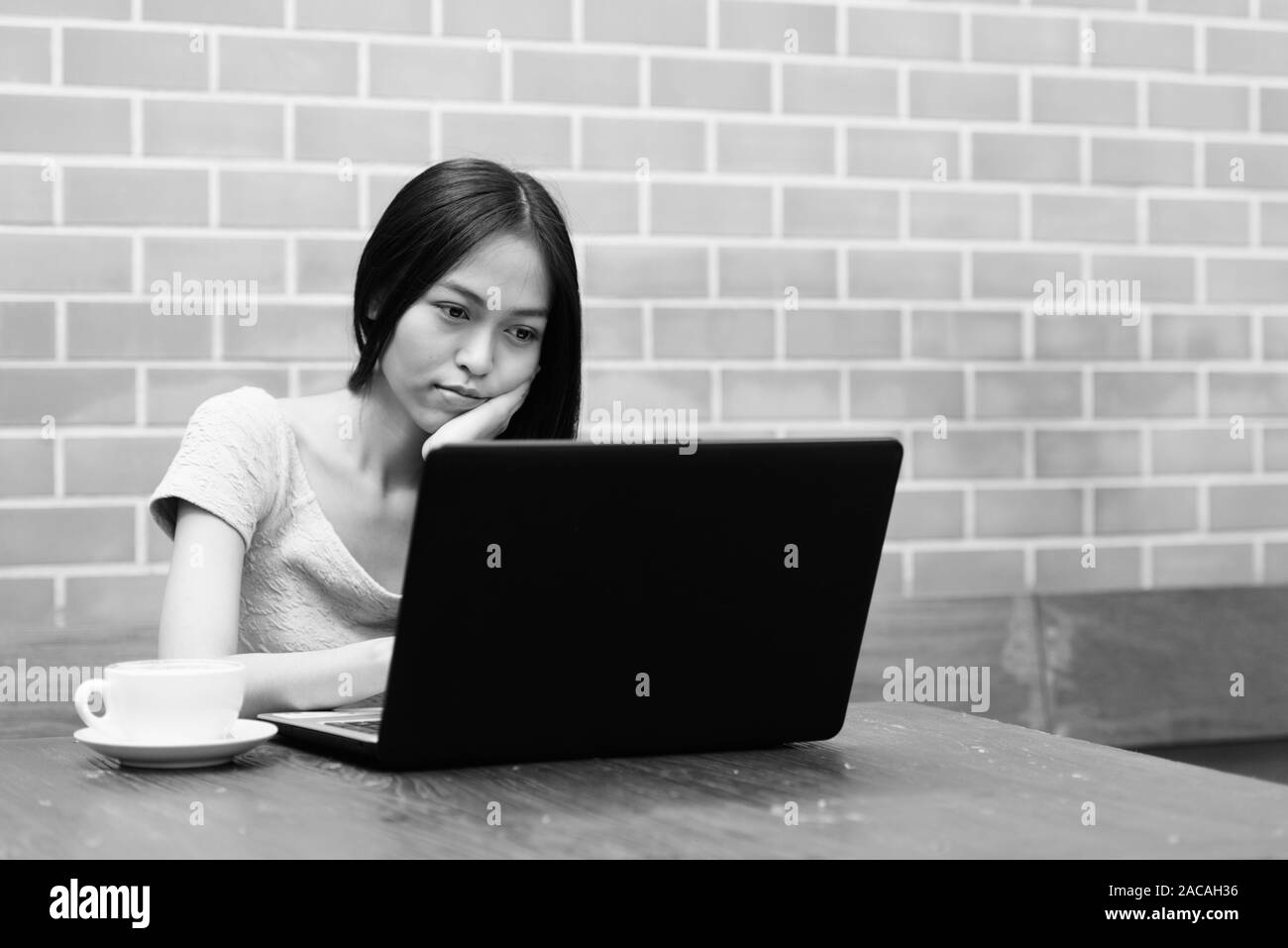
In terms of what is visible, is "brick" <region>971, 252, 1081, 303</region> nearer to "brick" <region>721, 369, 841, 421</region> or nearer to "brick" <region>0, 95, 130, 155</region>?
"brick" <region>721, 369, 841, 421</region>

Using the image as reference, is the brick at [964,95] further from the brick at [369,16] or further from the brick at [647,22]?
the brick at [369,16]

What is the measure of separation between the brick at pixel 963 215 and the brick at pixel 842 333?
179 mm

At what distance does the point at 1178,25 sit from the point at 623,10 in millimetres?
1149

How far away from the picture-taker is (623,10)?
2682 mm

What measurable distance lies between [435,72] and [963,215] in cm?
103

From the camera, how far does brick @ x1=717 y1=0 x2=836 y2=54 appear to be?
2729 mm

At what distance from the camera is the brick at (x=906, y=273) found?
2.81 metres

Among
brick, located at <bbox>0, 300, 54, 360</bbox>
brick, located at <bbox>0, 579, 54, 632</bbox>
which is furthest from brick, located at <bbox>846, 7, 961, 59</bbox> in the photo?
brick, located at <bbox>0, 579, 54, 632</bbox>

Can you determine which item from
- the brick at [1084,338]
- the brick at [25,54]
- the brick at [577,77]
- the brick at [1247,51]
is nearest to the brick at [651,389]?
the brick at [577,77]

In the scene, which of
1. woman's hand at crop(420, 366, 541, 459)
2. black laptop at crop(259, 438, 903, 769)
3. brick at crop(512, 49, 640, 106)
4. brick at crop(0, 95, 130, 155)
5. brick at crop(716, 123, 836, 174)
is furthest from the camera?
brick at crop(716, 123, 836, 174)

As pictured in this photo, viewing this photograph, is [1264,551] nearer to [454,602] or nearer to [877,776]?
[877,776]

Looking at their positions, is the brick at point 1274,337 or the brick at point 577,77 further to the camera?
the brick at point 1274,337

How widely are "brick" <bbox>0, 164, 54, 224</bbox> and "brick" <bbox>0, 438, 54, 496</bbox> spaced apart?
0.36m

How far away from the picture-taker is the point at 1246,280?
119 inches
